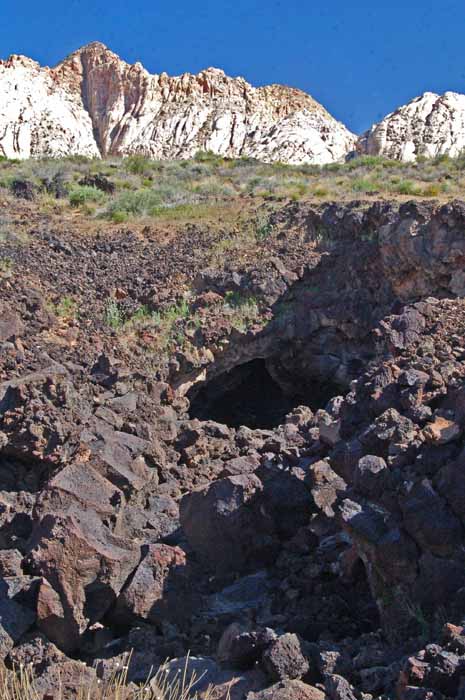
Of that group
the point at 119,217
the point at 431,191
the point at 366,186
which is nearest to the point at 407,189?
the point at 431,191

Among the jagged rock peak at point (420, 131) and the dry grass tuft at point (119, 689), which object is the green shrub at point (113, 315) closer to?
the dry grass tuft at point (119, 689)

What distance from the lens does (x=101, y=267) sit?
13594 mm

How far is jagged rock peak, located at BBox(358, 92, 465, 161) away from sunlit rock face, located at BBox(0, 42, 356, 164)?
3.39 metres

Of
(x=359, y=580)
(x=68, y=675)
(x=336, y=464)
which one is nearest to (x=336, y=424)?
(x=336, y=464)

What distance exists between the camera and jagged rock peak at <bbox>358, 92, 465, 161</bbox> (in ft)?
104

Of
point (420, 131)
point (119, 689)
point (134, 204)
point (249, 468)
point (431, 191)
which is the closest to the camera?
point (119, 689)

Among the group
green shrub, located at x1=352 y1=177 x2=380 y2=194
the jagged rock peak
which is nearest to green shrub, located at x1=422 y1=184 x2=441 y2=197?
green shrub, located at x1=352 y1=177 x2=380 y2=194

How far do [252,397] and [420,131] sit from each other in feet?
79.7

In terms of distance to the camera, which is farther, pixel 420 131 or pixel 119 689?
pixel 420 131

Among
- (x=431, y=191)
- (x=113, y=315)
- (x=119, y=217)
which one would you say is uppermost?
(x=431, y=191)

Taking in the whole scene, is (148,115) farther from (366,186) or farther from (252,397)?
(252,397)

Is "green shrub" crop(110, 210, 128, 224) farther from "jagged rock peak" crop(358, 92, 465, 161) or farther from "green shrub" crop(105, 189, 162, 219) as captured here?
"jagged rock peak" crop(358, 92, 465, 161)

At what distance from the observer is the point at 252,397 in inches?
495

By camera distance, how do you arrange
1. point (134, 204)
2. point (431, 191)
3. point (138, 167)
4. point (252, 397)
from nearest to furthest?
point (252, 397), point (431, 191), point (134, 204), point (138, 167)
